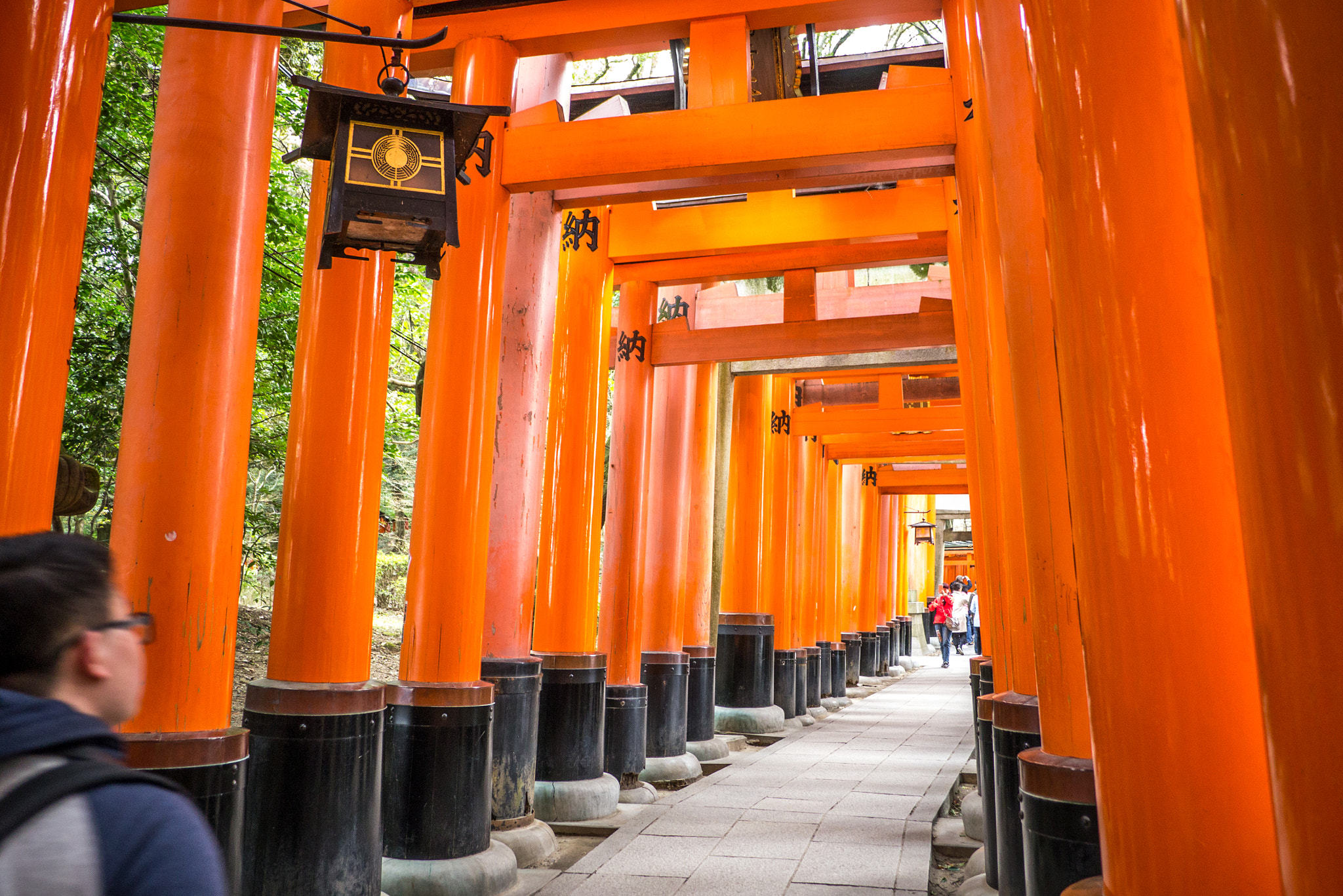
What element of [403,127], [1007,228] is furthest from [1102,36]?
[403,127]

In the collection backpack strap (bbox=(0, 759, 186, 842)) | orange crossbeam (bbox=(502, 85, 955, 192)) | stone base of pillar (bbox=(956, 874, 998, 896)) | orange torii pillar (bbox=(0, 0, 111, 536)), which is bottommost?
stone base of pillar (bbox=(956, 874, 998, 896))

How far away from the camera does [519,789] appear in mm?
5848

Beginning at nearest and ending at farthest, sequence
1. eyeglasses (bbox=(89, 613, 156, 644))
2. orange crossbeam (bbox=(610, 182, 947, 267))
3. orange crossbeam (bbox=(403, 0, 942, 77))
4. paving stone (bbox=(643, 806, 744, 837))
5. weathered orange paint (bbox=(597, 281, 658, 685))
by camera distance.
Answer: eyeglasses (bbox=(89, 613, 156, 644)), orange crossbeam (bbox=(403, 0, 942, 77)), paving stone (bbox=(643, 806, 744, 837)), orange crossbeam (bbox=(610, 182, 947, 267)), weathered orange paint (bbox=(597, 281, 658, 685))

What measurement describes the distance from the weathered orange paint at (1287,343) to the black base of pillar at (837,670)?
1586 cm

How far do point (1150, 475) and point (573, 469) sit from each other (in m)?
5.51

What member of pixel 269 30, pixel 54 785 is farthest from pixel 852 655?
pixel 54 785

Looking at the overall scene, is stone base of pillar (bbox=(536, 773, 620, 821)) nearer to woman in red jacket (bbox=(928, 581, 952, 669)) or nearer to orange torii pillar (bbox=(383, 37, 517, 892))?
orange torii pillar (bbox=(383, 37, 517, 892))

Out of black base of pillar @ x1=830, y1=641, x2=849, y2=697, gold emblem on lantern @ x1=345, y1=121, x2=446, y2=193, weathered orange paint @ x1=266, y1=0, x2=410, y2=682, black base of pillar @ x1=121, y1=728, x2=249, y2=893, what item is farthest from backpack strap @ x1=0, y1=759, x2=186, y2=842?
black base of pillar @ x1=830, y1=641, x2=849, y2=697

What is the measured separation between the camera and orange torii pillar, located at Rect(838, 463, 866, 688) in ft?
63.4

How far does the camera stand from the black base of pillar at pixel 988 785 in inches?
162

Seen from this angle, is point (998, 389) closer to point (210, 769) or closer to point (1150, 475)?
point (1150, 475)

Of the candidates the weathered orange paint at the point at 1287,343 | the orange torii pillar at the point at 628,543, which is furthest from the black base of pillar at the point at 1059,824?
the orange torii pillar at the point at 628,543

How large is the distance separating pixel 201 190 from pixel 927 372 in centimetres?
973

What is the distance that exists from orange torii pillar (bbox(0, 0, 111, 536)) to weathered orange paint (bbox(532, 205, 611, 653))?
384 cm
